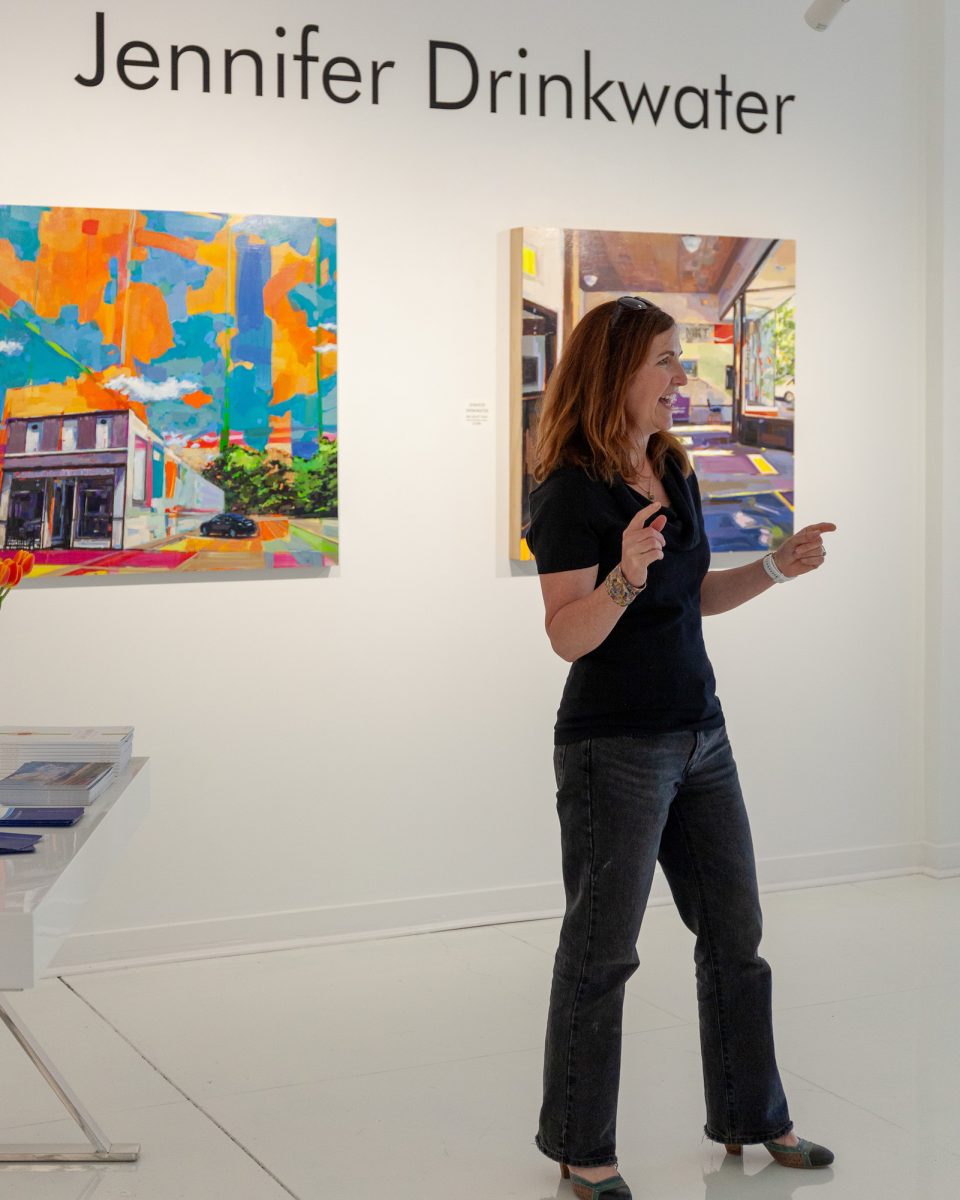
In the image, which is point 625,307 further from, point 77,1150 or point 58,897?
point 77,1150

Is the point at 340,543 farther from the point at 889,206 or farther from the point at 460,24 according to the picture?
the point at 889,206

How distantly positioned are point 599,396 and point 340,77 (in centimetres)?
205

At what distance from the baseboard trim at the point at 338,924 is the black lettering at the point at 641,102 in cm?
247

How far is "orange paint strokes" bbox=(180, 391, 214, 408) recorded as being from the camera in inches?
165

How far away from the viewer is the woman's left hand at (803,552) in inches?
113

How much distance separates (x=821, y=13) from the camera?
4340 mm

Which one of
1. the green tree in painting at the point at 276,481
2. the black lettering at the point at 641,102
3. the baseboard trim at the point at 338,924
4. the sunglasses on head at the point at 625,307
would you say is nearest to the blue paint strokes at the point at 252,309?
the green tree in painting at the point at 276,481

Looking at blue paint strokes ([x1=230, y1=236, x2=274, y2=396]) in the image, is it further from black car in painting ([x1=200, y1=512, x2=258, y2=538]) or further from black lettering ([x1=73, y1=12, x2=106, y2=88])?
black lettering ([x1=73, y1=12, x2=106, y2=88])

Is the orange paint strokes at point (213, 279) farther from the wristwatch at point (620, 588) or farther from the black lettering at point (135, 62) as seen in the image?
the wristwatch at point (620, 588)

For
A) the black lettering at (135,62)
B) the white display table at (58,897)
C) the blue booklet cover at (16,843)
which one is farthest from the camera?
the black lettering at (135,62)

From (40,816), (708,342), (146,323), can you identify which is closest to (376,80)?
(146,323)

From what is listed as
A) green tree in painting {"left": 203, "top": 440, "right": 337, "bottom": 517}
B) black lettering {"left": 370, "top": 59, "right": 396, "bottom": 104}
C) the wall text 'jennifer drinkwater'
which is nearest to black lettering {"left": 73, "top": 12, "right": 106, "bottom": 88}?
the wall text 'jennifer drinkwater'

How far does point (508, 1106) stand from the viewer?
3.27m

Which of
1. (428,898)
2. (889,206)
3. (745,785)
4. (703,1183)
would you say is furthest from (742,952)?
(889,206)
